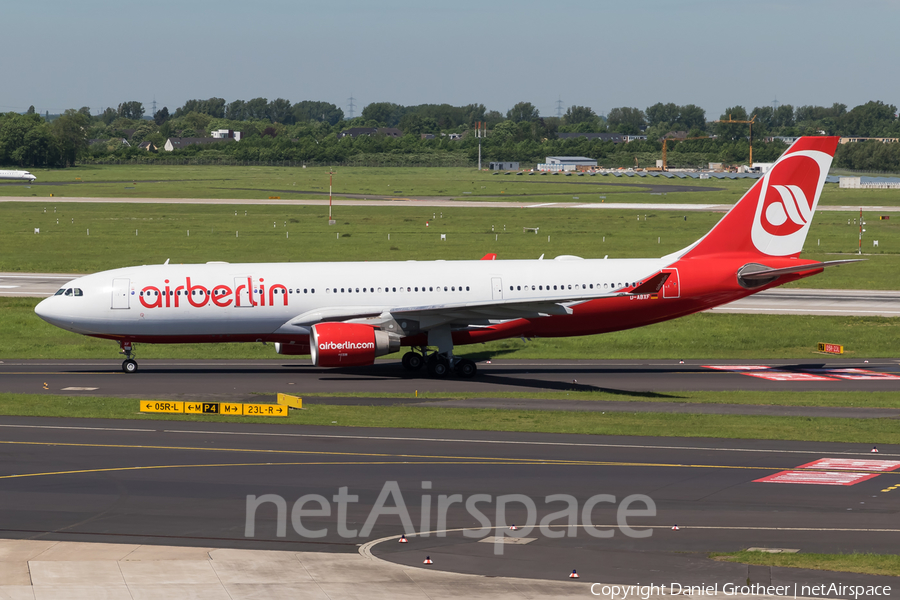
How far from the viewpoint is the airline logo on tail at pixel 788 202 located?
46.2 m

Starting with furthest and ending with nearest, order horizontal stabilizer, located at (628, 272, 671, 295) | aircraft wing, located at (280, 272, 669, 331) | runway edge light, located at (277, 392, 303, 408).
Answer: aircraft wing, located at (280, 272, 669, 331) → horizontal stabilizer, located at (628, 272, 671, 295) → runway edge light, located at (277, 392, 303, 408)

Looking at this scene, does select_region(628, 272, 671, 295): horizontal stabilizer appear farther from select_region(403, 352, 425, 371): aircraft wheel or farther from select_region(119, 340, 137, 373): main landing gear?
select_region(119, 340, 137, 373): main landing gear

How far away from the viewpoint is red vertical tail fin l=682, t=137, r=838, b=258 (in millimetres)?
46062

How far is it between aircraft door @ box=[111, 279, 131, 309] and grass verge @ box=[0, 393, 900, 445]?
6554 millimetres

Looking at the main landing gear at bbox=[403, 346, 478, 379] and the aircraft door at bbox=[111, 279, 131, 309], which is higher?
the aircraft door at bbox=[111, 279, 131, 309]

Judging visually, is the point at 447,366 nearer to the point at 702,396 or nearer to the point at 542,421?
the point at 542,421

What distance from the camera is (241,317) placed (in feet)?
142

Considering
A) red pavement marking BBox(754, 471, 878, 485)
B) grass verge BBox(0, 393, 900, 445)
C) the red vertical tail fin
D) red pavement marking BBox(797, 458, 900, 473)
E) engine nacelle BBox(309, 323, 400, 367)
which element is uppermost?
the red vertical tail fin

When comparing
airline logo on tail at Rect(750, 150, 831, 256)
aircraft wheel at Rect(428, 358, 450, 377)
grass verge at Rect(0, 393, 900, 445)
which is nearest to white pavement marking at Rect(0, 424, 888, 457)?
grass verge at Rect(0, 393, 900, 445)

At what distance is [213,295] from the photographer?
43125mm

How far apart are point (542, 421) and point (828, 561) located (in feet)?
50.9

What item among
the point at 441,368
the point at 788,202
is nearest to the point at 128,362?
the point at 441,368

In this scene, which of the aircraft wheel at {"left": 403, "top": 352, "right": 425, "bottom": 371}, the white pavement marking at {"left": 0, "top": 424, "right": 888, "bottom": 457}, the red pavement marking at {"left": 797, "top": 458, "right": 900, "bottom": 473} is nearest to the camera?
the red pavement marking at {"left": 797, "top": 458, "right": 900, "bottom": 473}

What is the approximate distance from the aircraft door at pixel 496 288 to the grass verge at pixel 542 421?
901 centimetres
